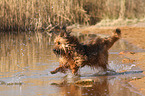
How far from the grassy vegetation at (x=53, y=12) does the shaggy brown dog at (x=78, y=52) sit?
15019mm

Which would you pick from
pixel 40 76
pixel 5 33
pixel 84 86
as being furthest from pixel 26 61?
pixel 5 33

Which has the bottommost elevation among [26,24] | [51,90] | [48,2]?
[51,90]

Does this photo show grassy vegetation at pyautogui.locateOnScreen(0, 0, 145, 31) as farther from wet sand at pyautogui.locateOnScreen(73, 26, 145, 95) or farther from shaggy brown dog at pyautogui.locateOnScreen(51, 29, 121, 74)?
shaggy brown dog at pyautogui.locateOnScreen(51, 29, 121, 74)

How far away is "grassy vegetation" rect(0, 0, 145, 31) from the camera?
2227 centimetres

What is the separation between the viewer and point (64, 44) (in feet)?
23.2

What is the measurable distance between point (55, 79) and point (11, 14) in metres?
15.9

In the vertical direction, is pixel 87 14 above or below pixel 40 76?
above

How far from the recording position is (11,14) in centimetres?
2228

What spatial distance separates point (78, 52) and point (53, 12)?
15.6m

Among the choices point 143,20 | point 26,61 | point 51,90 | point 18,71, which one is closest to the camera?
point 51,90

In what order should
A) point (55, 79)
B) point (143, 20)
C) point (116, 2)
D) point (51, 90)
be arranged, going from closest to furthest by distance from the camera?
point (51, 90) < point (55, 79) < point (143, 20) < point (116, 2)

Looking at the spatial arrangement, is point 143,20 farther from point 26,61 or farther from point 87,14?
point 26,61

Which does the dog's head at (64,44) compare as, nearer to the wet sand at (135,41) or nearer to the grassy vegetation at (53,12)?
the wet sand at (135,41)

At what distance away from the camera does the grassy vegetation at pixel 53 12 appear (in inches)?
877
